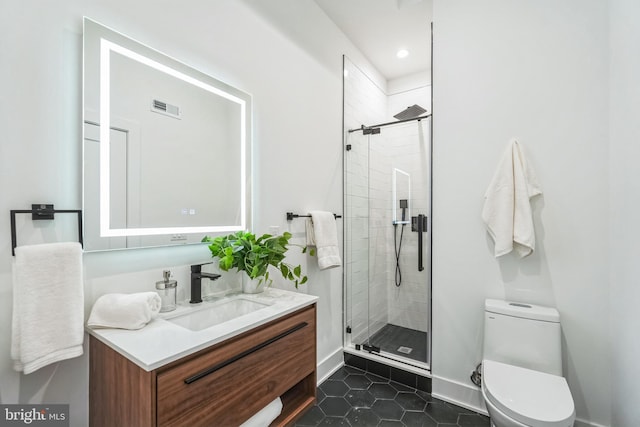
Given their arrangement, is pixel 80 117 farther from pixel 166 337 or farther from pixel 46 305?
pixel 166 337

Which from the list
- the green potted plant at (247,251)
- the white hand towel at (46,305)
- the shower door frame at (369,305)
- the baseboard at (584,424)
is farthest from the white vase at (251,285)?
the baseboard at (584,424)

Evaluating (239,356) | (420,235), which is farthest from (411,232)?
(239,356)

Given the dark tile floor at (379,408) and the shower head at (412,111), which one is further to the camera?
the shower head at (412,111)

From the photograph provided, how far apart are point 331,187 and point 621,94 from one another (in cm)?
181

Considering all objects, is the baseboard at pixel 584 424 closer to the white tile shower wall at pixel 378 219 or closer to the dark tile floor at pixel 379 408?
the dark tile floor at pixel 379 408

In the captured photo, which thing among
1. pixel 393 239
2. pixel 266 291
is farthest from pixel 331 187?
pixel 266 291

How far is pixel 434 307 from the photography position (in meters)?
2.19

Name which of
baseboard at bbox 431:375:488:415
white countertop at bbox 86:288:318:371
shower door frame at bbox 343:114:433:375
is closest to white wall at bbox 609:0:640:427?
baseboard at bbox 431:375:488:415

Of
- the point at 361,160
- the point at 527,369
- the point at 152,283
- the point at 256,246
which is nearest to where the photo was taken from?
the point at 152,283

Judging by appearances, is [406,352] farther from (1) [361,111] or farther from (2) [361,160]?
(1) [361,111]

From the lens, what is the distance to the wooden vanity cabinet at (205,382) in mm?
872

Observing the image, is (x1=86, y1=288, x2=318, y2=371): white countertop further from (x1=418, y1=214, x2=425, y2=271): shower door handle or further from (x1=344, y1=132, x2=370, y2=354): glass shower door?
(x1=418, y1=214, x2=425, y2=271): shower door handle

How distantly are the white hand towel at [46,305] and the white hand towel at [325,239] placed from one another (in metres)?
1.36

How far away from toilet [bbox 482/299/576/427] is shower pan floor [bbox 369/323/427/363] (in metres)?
0.73
